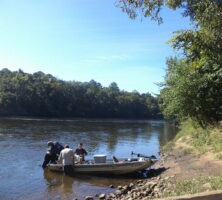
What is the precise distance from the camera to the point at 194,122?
21328 millimetres

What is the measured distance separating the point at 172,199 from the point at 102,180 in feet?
31.9

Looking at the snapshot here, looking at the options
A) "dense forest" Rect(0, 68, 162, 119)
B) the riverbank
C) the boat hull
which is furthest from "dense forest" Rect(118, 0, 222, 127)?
"dense forest" Rect(0, 68, 162, 119)

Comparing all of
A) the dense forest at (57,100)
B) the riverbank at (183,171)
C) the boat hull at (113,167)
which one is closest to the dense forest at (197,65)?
the riverbank at (183,171)

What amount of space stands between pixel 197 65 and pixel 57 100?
79.9 m

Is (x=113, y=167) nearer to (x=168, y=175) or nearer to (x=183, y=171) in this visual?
(x=168, y=175)

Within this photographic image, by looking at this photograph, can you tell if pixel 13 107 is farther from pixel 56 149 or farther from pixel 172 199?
pixel 172 199

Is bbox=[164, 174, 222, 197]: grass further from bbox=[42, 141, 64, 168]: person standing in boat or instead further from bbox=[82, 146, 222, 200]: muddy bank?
bbox=[42, 141, 64, 168]: person standing in boat

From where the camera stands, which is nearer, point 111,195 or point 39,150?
point 111,195

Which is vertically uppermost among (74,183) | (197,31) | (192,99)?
(197,31)

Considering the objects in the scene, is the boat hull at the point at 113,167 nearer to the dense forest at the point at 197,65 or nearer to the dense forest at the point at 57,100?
the dense forest at the point at 197,65

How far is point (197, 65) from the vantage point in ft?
40.3

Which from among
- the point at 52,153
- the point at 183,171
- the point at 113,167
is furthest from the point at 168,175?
the point at 52,153

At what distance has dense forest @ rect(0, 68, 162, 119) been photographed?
81.9 metres

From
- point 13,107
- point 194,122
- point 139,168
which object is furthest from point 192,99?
point 13,107
